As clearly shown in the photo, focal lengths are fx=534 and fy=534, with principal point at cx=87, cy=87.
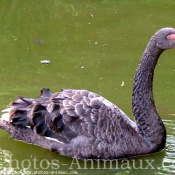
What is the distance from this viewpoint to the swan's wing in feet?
14.2

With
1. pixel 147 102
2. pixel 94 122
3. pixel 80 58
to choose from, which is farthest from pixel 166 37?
pixel 80 58

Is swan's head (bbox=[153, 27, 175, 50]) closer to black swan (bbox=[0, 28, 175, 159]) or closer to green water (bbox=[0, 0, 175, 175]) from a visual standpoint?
black swan (bbox=[0, 28, 175, 159])

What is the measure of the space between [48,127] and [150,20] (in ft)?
14.7

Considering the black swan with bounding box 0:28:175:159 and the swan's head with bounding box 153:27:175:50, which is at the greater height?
the swan's head with bounding box 153:27:175:50

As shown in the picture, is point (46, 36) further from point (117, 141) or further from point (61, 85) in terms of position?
point (117, 141)

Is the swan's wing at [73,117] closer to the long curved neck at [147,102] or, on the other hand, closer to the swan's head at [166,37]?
the long curved neck at [147,102]

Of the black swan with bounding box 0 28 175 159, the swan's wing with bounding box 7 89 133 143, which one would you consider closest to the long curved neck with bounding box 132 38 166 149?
the black swan with bounding box 0 28 175 159

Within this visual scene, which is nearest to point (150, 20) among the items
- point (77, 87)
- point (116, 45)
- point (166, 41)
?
point (116, 45)

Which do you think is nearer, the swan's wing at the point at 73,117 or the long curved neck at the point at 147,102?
the swan's wing at the point at 73,117

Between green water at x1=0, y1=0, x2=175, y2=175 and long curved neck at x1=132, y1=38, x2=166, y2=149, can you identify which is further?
long curved neck at x1=132, y1=38, x2=166, y2=149

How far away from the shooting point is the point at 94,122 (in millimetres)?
4316

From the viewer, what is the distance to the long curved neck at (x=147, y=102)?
14.6ft

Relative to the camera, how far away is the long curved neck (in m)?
4.46

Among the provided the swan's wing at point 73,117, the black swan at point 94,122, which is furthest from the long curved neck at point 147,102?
the swan's wing at point 73,117
